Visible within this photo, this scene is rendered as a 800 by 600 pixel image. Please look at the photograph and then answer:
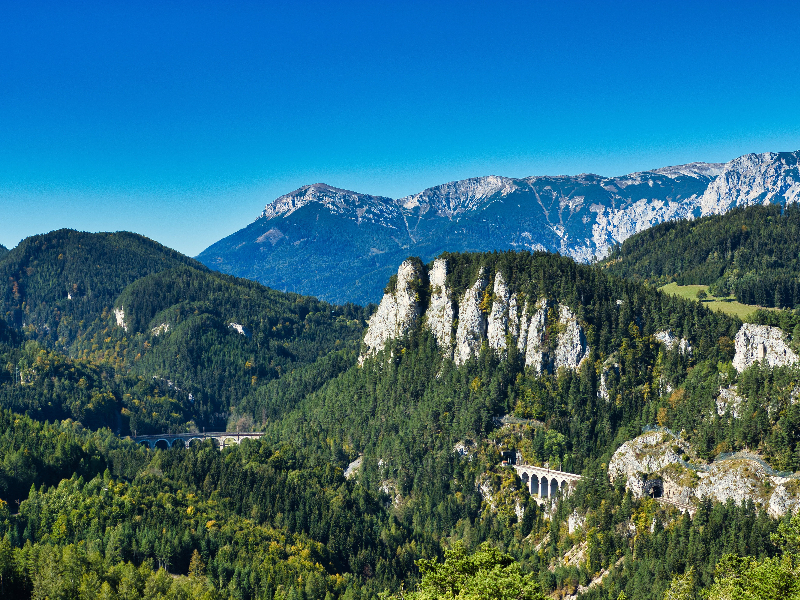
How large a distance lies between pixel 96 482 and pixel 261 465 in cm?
3661

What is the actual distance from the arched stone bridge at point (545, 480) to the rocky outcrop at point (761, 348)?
125 feet

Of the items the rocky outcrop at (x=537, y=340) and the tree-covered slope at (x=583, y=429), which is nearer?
the tree-covered slope at (x=583, y=429)

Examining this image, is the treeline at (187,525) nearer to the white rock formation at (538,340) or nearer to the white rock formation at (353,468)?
the white rock formation at (353,468)

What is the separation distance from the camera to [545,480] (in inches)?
6107

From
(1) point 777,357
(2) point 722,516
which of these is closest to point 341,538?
(2) point 722,516

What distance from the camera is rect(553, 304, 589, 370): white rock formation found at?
174625 millimetres

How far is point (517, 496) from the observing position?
15562 centimetres

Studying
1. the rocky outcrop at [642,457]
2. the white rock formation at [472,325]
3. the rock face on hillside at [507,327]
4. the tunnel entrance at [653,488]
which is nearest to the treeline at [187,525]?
the rocky outcrop at [642,457]

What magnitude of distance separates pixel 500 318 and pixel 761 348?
59.7 meters

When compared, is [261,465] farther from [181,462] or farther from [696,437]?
[696,437]

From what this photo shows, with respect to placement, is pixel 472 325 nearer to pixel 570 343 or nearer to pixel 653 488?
pixel 570 343

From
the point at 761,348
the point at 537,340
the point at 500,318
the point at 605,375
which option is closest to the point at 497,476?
the point at 605,375

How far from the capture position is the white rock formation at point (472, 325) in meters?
191

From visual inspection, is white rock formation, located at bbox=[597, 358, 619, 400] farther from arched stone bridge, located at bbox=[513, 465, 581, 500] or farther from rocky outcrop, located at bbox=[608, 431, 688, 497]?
rocky outcrop, located at bbox=[608, 431, 688, 497]
